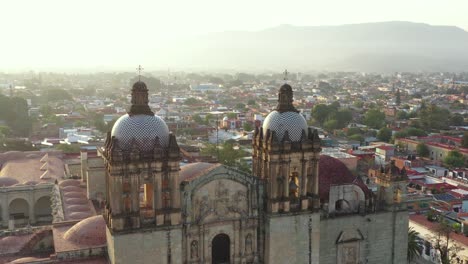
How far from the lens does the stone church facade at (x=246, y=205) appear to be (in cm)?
1948

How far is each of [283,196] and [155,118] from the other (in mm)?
6321

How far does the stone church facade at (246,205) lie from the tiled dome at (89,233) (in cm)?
155

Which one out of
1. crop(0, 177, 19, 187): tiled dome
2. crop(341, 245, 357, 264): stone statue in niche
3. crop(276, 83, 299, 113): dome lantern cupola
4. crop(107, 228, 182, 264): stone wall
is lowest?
crop(341, 245, 357, 264): stone statue in niche

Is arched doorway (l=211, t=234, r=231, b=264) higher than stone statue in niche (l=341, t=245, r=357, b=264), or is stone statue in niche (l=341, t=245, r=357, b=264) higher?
arched doorway (l=211, t=234, r=231, b=264)

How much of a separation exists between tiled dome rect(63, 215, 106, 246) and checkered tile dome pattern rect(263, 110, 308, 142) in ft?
27.5

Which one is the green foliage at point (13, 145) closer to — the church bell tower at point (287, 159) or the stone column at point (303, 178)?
the church bell tower at point (287, 159)

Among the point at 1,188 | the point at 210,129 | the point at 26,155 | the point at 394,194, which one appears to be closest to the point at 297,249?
the point at 394,194

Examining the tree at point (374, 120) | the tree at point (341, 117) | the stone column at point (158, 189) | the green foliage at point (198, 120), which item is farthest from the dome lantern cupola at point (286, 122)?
the tree at point (374, 120)

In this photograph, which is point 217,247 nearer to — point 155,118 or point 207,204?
point 207,204

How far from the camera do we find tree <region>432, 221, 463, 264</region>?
32.0 metres

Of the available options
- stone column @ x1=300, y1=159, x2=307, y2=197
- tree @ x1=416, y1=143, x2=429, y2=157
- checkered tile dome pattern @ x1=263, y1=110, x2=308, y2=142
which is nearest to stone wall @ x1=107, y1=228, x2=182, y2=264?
stone column @ x1=300, y1=159, x2=307, y2=197

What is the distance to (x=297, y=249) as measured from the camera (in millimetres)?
22172

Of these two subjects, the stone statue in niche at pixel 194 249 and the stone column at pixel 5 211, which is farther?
the stone column at pixel 5 211

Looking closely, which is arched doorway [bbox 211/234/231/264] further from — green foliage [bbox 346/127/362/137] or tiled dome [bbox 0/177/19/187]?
green foliage [bbox 346/127/362/137]
